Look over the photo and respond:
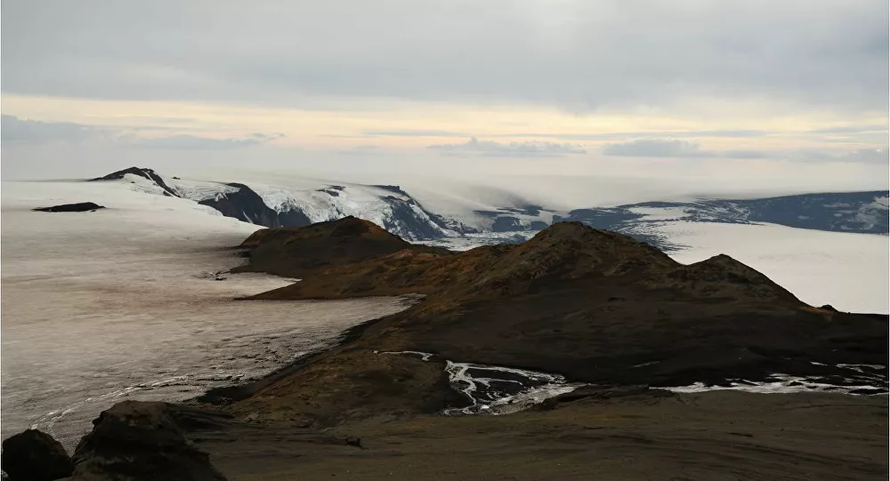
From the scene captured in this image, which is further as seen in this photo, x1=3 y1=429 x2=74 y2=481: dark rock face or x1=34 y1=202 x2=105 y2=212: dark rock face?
x1=34 y1=202 x2=105 y2=212: dark rock face

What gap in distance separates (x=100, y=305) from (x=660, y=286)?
37.3 meters

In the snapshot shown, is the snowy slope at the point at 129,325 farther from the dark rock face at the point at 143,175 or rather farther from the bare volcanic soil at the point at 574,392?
the dark rock face at the point at 143,175

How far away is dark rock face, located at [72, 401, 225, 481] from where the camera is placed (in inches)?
500

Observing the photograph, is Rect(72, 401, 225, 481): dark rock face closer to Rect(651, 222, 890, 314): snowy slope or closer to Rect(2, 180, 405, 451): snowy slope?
Rect(2, 180, 405, 451): snowy slope

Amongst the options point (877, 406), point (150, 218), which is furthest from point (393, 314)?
point (150, 218)

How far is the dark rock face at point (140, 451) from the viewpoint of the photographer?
41.6 ft

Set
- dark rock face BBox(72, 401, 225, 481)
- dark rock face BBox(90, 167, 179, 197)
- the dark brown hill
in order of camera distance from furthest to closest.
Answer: dark rock face BBox(90, 167, 179, 197)
the dark brown hill
dark rock face BBox(72, 401, 225, 481)

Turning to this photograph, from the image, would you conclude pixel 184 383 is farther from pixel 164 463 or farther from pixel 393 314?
pixel 164 463

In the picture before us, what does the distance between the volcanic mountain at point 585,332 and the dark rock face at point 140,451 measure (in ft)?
35.7

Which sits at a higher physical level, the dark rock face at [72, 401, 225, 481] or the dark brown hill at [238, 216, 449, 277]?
the dark rock face at [72, 401, 225, 481]

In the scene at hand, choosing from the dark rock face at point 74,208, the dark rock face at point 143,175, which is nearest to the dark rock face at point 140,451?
the dark rock face at point 74,208

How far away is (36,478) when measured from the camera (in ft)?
42.9

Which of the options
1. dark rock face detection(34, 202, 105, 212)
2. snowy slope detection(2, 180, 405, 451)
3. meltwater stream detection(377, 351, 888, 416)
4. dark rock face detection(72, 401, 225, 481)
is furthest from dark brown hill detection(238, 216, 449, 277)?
dark rock face detection(72, 401, 225, 481)

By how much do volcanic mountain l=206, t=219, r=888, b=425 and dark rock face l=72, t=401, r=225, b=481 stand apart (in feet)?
35.7
